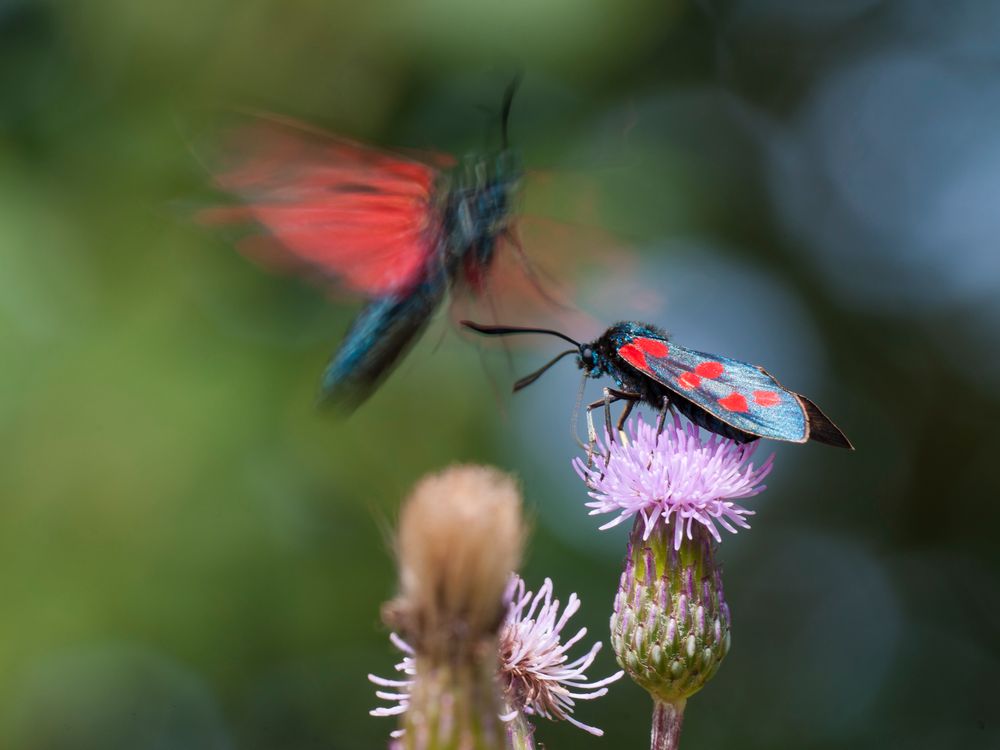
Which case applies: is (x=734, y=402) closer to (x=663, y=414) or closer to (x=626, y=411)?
(x=663, y=414)

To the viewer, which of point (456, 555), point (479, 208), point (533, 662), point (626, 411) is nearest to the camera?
point (456, 555)

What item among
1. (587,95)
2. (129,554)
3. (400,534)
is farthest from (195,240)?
(400,534)

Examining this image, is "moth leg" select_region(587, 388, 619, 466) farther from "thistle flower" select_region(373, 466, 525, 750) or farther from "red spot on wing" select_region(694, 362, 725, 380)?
"thistle flower" select_region(373, 466, 525, 750)

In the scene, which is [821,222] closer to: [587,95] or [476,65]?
[587,95]

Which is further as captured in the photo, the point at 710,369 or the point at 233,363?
the point at 233,363

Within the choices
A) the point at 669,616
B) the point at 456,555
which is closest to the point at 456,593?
the point at 456,555

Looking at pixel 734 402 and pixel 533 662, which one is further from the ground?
pixel 734 402
